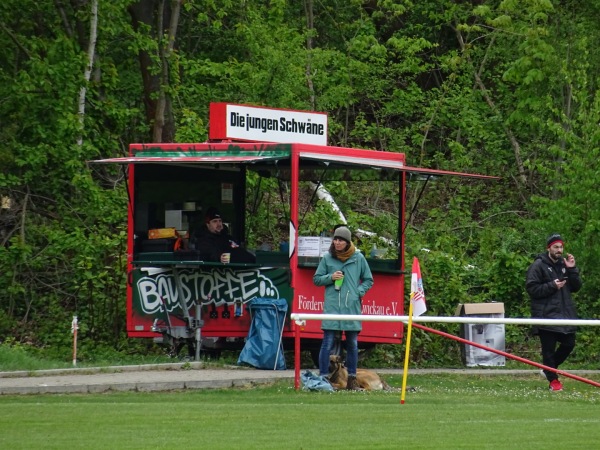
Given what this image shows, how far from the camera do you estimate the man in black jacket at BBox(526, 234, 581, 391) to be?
674 inches

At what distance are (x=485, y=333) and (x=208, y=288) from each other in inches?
181

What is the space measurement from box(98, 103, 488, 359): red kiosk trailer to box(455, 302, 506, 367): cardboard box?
58.8 inches

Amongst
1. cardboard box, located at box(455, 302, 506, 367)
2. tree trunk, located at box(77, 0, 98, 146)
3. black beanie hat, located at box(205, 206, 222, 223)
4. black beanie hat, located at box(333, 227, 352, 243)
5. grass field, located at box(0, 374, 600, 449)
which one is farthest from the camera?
tree trunk, located at box(77, 0, 98, 146)

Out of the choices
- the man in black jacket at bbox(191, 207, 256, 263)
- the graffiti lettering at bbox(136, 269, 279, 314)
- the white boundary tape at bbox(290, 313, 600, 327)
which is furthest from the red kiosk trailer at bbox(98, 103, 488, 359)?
the white boundary tape at bbox(290, 313, 600, 327)

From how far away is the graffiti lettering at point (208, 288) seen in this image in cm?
1902

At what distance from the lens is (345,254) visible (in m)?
16.8

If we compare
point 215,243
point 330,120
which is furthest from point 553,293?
point 330,120

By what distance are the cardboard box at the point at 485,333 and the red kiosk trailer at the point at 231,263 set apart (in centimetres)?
149

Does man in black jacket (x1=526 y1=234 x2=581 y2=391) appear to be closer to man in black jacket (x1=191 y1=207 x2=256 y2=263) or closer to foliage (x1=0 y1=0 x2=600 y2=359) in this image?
foliage (x1=0 y1=0 x2=600 y2=359)

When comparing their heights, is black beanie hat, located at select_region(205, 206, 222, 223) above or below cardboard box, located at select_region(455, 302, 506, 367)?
above

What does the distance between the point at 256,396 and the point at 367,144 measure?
61.8 feet

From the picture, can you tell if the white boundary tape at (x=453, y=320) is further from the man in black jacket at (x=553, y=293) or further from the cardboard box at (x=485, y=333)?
the cardboard box at (x=485, y=333)

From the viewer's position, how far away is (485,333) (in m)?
21.2

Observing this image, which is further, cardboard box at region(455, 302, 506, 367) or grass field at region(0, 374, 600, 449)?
cardboard box at region(455, 302, 506, 367)
